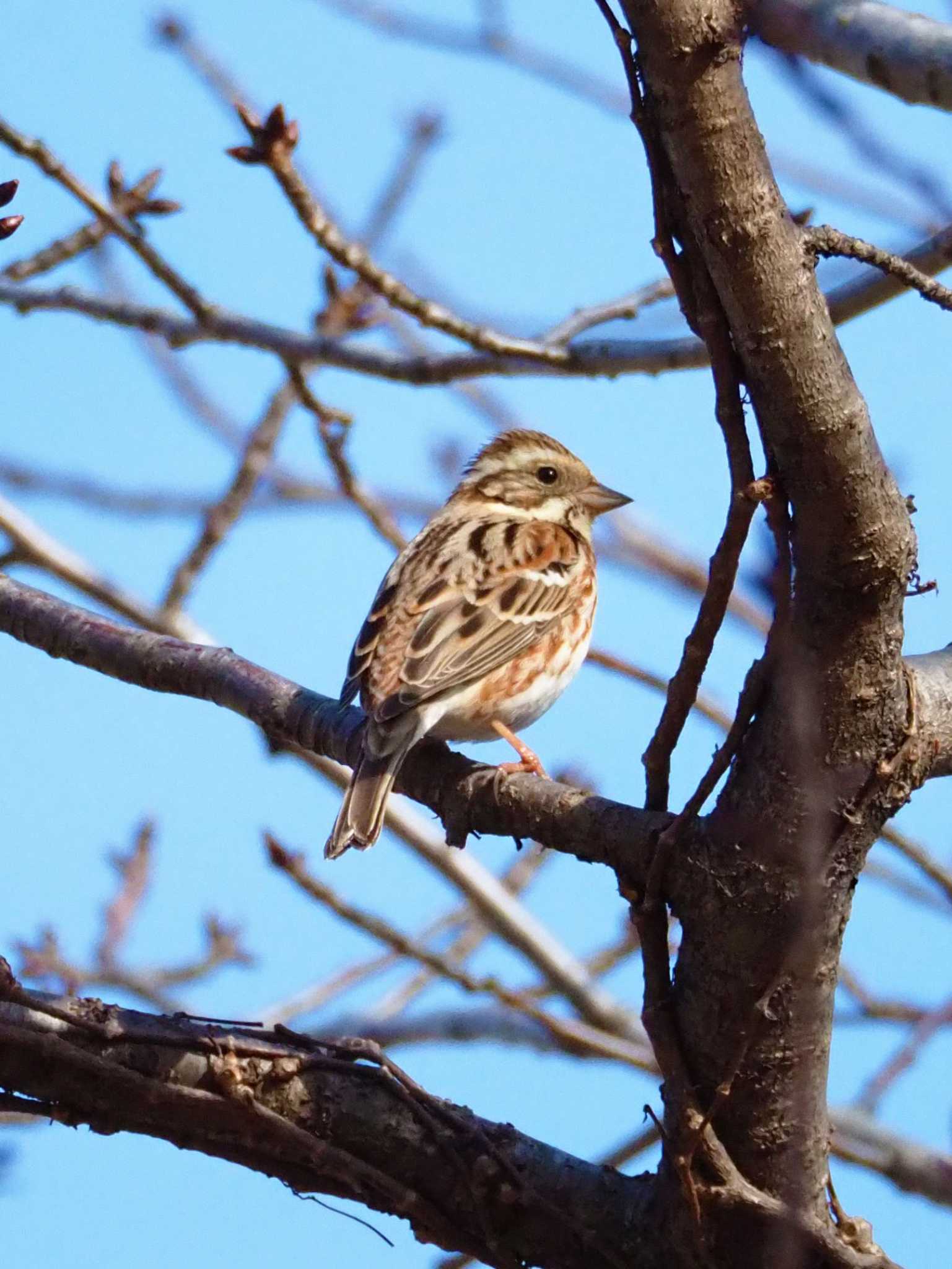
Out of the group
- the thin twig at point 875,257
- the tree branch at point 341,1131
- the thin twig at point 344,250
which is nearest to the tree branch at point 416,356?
the thin twig at point 344,250

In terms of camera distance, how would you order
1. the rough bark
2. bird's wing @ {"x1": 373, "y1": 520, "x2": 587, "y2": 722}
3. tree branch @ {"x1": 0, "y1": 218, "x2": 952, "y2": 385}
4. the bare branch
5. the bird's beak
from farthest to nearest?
1. the bird's beak
2. bird's wing @ {"x1": 373, "y1": 520, "x2": 587, "y2": 722}
3. tree branch @ {"x1": 0, "y1": 218, "x2": 952, "y2": 385}
4. the bare branch
5. the rough bark

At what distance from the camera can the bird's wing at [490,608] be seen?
5.39m

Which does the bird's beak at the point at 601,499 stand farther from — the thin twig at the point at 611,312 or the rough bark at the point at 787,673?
the rough bark at the point at 787,673

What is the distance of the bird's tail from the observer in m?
4.73

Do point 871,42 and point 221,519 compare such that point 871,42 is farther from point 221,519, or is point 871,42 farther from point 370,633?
point 221,519

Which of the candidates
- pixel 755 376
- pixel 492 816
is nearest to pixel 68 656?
pixel 492 816

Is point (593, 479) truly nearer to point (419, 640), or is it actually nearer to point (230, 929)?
point (419, 640)

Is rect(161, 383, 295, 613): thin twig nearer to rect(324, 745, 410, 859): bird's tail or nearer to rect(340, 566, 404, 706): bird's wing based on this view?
rect(340, 566, 404, 706): bird's wing


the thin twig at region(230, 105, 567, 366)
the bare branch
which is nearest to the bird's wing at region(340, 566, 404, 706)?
the thin twig at region(230, 105, 567, 366)

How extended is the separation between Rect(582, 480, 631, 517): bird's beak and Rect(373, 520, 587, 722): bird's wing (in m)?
0.19

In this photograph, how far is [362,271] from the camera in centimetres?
538

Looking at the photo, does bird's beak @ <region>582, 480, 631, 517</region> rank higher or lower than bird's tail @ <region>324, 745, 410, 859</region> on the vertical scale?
higher

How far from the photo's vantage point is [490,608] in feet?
19.2

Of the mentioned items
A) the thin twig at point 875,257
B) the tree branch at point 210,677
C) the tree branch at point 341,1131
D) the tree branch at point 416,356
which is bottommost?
the tree branch at point 341,1131
